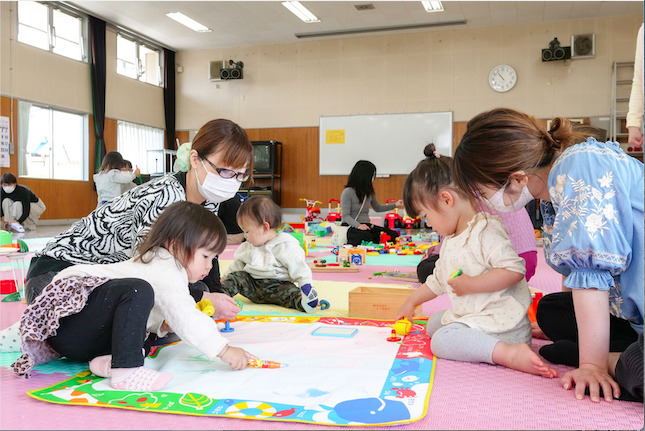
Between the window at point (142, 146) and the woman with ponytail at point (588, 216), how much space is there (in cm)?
875

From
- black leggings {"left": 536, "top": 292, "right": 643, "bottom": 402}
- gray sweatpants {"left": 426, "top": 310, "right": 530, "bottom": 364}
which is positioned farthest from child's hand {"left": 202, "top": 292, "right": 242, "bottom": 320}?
black leggings {"left": 536, "top": 292, "right": 643, "bottom": 402}

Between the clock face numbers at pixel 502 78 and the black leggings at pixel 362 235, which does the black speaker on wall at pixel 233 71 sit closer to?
the clock face numbers at pixel 502 78

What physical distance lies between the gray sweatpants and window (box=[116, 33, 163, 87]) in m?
→ 8.88

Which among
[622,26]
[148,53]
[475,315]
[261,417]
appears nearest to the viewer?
[261,417]

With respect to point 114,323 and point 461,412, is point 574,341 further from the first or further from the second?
point 114,323

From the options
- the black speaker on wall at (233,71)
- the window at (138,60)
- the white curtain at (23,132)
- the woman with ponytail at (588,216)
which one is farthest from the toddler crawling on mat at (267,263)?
the black speaker on wall at (233,71)

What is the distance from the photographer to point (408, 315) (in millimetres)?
1774

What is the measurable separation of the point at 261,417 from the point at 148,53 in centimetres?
1002

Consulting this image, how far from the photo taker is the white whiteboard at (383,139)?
9031mm

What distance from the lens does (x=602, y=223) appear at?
1.15 m

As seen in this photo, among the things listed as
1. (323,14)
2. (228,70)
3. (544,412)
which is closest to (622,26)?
(323,14)

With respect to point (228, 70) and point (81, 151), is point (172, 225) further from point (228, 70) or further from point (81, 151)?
point (228, 70)

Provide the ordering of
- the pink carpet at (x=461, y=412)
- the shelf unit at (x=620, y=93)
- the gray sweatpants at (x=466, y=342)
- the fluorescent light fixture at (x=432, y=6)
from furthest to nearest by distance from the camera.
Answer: the shelf unit at (x=620, y=93) → the fluorescent light fixture at (x=432, y=6) → the gray sweatpants at (x=466, y=342) → the pink carpet at (x=461, y=412)

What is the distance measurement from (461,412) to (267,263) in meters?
1.38
